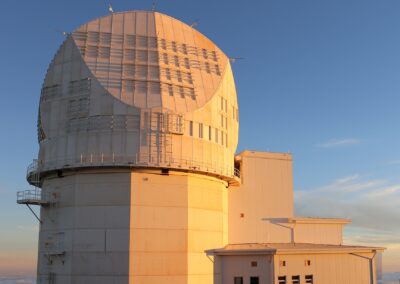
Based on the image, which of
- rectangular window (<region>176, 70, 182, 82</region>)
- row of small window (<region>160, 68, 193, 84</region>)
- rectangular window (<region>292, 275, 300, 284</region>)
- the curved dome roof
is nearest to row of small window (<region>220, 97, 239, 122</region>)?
the curved dome roof

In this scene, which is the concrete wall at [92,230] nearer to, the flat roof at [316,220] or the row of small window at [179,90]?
the row of small window at [179,90]

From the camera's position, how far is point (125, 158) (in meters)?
34.2

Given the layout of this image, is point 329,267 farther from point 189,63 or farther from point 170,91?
point 189,63

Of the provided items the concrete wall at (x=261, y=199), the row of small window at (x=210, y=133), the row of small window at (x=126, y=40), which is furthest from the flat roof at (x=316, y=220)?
the row of small window at (x=126, y=40)

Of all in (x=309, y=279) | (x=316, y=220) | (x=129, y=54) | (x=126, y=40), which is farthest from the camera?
(x=316, y=220)

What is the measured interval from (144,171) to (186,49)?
35.2 ft

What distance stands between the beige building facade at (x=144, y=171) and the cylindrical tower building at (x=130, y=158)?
0.07 metres

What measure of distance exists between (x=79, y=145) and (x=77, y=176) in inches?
86.7

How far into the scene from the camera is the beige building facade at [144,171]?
33.8 meters

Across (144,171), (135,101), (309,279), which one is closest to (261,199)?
(309,279)

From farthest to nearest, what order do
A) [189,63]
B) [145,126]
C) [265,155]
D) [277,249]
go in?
[265,155]
[189,63]
[145,126]
[277,249]

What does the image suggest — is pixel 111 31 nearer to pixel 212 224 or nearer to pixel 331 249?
pixel 212 224

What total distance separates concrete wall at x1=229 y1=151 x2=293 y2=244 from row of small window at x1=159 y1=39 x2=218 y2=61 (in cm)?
872

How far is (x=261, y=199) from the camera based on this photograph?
4181 centimetres
